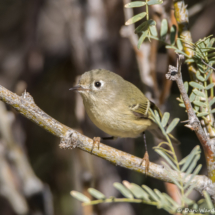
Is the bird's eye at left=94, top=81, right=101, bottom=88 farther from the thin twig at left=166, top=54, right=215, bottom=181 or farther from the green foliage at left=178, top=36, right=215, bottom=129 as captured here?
the thin twig at left=166, top=54, right=215, bottom=181

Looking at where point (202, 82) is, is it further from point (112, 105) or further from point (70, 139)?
point (112, 105)

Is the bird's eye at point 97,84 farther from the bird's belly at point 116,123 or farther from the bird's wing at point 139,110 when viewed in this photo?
the bird's wing at point 139,110

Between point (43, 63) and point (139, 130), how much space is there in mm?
1702

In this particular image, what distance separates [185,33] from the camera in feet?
4.30

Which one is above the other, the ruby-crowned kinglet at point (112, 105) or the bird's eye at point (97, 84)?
the bird's eye at point (97, 84)

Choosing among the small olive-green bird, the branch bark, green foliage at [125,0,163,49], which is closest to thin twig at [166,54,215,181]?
the branch bark

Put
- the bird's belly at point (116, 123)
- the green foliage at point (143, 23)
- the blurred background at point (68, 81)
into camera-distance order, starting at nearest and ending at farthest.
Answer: the green foliage at point (143, 23) → the bird's belly at point (116, 123) → the blurred background at point (68, 81)

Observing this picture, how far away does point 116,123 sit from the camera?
73.6 inches

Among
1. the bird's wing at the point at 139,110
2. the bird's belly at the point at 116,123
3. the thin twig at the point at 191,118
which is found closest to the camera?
the thin twig at the point at 191,118

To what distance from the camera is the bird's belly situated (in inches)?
72.9

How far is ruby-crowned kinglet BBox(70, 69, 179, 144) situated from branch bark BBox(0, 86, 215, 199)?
20.2 inches

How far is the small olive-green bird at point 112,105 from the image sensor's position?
1882 mm

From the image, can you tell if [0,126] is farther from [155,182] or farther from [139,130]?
[155,182]

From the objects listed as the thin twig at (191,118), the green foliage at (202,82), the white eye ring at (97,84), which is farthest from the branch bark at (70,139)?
the white eye ring at (97,84)
